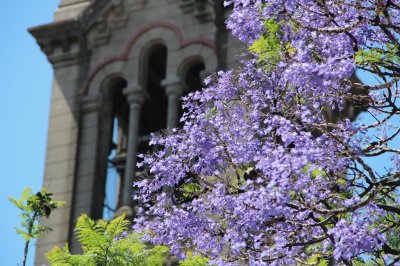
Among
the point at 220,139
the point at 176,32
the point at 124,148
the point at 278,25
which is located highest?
the point at 176,32

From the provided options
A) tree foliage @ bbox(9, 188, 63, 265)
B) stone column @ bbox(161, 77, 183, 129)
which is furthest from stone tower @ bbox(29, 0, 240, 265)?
tree foliage @ bbox(9, 188, 63, 265)

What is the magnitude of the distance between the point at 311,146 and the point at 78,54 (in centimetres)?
2357

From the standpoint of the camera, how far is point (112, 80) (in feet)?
129

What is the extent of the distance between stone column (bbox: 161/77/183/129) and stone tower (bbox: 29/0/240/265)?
3 centimetres

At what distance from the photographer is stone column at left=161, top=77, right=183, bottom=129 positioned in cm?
3669

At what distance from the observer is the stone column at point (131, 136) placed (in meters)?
36.3

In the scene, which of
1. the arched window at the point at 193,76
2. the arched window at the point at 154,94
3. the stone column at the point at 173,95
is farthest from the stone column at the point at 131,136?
the arched window at the point at 193,76

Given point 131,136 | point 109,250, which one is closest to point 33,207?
point 109,250

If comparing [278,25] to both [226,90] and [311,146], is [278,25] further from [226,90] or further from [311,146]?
[311,146]

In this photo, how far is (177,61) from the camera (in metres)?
37.9

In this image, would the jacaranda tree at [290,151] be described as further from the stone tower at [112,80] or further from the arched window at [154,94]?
the arched window at [154,94]

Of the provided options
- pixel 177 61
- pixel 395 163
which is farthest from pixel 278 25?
pixel 177 61

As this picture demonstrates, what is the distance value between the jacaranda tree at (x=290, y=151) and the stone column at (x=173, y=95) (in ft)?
52.9

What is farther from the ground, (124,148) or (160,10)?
(160,10)
